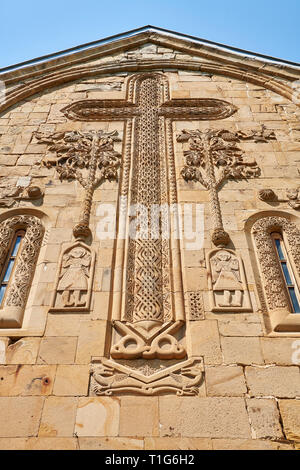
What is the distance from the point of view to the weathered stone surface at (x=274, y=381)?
12.5 feet

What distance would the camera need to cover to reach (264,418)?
3.61m

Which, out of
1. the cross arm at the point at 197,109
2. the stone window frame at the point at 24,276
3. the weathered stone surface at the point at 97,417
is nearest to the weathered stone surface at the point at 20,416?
the weathered stone surface at the point at 97,417

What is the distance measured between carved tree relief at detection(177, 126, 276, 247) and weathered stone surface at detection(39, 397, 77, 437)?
10.8 feet

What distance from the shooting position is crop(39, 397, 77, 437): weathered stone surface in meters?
3.56

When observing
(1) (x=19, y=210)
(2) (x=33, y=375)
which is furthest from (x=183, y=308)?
(1) (x=19, y=210)

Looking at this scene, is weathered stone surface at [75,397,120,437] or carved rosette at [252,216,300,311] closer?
weathered stone surface at [75,397,120,437]

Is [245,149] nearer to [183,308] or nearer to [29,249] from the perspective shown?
[183,308]

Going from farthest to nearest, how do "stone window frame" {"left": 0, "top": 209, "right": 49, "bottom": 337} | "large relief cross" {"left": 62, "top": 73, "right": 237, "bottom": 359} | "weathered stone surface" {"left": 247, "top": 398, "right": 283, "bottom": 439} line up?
"stone window frame" {"left": 0, "top": 209, "right": 49, "bottom": 337}, "large relief cross" {"left": 62, "top": 73, "right": 237, "bottom": 359}, "weathered stone surface" {"left": 247, "top": 398, "right": 283, "bottom": 439}

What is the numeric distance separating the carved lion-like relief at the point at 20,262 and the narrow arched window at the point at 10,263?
0.19 feet

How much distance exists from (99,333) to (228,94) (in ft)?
21.6

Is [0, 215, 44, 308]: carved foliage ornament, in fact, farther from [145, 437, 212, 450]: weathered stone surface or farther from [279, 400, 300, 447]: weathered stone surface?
[279, 400, 300, 447]: weathered stone surface

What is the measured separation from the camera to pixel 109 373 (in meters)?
4.00

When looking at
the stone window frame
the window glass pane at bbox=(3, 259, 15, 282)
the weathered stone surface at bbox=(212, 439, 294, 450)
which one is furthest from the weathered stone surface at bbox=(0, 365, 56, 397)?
the weathered stone surface at bbox=(212, 439, 294, 450)

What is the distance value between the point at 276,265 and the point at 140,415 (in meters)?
2.73
